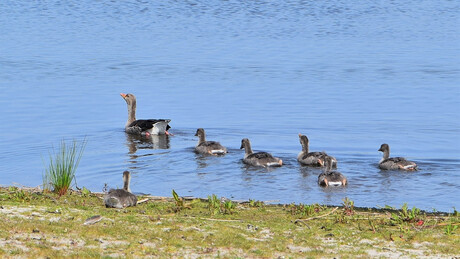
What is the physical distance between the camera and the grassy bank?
9.17 m

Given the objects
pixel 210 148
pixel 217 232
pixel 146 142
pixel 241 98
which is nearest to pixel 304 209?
pixel 217 232

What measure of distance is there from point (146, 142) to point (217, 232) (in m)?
11.5

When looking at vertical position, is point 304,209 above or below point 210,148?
below

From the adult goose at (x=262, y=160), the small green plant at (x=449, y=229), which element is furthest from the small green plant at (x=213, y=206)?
the adult goose at (x=262, y=160)

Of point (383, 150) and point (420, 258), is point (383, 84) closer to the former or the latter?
point (383, 150)

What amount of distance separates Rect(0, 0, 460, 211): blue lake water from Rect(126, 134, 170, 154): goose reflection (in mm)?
65

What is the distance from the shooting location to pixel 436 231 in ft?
34.0

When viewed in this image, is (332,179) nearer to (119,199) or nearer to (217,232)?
(119,199)

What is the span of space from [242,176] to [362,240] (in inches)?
261

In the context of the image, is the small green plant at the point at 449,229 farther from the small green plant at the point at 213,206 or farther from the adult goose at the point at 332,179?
the adult goose at the point at 332,179

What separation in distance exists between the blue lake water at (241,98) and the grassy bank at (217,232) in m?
2.58

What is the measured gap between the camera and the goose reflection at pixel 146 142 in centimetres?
2019

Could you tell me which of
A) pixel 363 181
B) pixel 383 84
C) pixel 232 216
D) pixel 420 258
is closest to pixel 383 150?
pixel 363 181

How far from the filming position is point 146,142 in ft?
69.9
